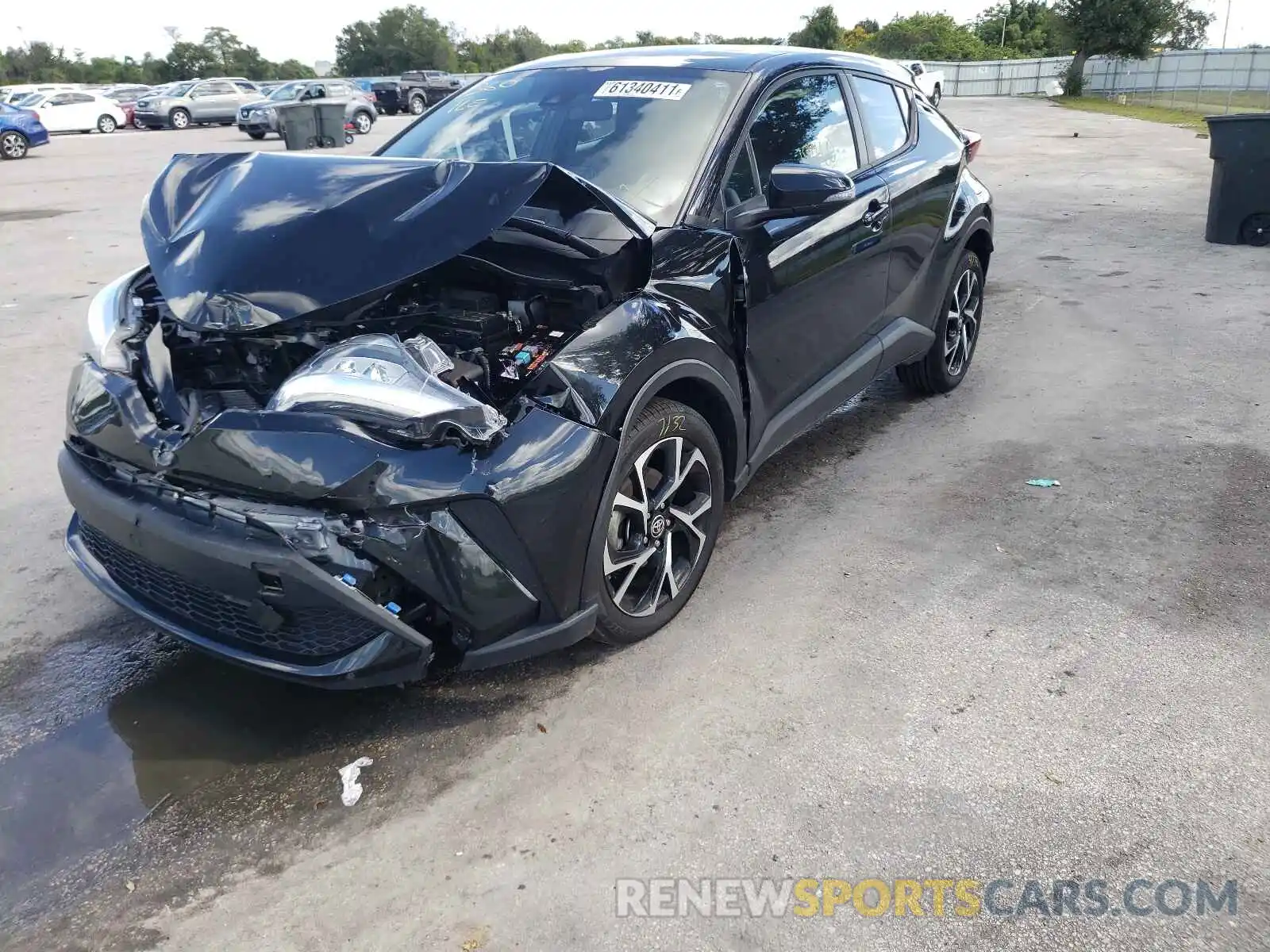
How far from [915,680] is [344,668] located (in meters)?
1.76

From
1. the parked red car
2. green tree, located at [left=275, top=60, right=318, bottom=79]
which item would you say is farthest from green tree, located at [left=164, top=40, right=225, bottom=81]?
the parked red car

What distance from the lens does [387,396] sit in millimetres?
2584

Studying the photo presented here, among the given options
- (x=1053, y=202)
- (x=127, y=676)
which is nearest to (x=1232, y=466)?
(x=127, y=676)

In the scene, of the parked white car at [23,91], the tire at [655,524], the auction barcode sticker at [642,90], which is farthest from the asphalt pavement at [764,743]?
the parked white car at [23,91]

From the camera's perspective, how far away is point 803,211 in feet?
12.1

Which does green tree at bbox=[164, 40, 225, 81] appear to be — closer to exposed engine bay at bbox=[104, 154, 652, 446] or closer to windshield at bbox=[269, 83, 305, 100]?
windshield at bbox=[269, 83, 305, 100]

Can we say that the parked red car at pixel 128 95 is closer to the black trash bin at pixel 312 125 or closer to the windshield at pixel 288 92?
the windshield at pixel 288 92

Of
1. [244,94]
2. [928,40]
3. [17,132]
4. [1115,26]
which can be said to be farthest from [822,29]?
[17,132]

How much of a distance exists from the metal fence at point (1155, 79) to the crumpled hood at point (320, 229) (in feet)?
92.8

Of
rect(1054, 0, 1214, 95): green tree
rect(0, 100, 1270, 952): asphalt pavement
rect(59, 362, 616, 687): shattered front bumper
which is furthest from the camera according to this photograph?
rect(1054, 0, 1214, 95): green tree

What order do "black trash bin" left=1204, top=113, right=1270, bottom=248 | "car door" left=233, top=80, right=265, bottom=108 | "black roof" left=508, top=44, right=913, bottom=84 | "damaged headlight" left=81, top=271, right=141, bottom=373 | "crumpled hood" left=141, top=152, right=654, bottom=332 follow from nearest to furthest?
"crumpled hood" left=141, top=152, right=654, bottom=332
"damaged headlight" left=81, top=271, right=141, bottom=373
"black roof" left=508, top=44, right=913, bottom=84
"black trash bin" left=1204, top=113, right=1270, bottom=248
"car door" left=233, top=80, right=265, bottom=108

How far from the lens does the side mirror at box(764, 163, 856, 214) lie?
3.46 m

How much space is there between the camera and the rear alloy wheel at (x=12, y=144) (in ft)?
74.4

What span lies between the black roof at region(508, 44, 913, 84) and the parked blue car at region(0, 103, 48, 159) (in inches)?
921
